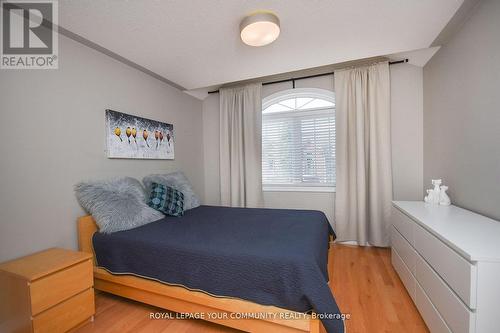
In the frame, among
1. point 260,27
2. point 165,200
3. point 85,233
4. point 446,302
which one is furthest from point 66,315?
point 260,27

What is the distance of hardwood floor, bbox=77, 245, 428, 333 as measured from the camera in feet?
4.95

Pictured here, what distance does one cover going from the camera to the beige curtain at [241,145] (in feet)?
11.2

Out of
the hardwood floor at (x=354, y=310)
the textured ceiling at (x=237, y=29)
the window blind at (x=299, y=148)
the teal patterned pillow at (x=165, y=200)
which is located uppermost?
the textured ceiling at (x=237, y=29)

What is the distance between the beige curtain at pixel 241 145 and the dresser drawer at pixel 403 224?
5.94 feet

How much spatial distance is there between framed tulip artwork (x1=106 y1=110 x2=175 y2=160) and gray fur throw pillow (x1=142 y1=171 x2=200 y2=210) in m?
0.29

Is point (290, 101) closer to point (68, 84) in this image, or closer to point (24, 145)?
point (68, 84)

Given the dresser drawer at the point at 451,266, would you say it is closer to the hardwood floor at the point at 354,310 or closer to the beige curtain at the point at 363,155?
the hardwood floor at the point at 354,310

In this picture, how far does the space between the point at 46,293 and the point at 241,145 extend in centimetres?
270

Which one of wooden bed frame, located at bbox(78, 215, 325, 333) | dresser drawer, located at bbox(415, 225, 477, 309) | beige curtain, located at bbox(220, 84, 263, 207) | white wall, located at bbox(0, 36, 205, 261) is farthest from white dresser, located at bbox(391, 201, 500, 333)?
white wall, located at bbox(0, 36, 205, 261)

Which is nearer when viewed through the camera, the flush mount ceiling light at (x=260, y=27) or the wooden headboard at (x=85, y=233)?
the flush mount ceiling light at (x=260, y=27)

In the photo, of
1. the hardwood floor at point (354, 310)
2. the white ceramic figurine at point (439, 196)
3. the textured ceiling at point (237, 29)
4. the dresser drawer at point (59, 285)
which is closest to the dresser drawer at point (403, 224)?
the white ceramic figurine at point (439, 196)

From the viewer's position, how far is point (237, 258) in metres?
1.40

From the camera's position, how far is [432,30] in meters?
1.96

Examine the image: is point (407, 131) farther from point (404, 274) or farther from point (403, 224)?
point (404, 274)
